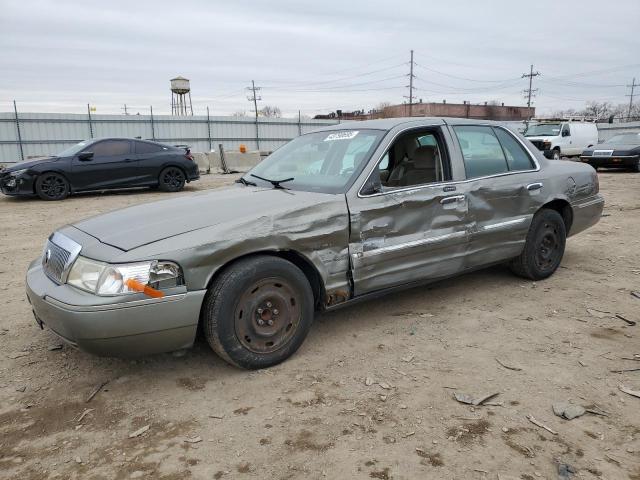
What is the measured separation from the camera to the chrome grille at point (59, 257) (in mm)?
3031

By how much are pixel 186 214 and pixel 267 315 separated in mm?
867

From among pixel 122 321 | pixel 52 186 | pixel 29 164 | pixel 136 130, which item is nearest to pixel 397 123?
pixel 122 321

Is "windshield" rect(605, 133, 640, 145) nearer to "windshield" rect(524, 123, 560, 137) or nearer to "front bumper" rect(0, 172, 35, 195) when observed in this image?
"windshield" rect(524, 123, 560, 137)

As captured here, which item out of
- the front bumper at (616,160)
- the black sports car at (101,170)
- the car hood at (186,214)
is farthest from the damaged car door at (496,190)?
the front bumper at (616,160)

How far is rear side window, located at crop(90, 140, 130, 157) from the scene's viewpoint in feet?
38.1

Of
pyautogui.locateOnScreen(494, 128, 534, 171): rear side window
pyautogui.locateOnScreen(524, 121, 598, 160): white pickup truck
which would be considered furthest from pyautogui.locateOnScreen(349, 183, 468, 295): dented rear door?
pyautogui.locateOnScreen(524, 121, 598, 160): white pickup truck

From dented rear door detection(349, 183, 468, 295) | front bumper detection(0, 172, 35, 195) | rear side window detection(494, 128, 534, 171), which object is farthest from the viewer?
front bumper detection(0, 172, 35, 195)

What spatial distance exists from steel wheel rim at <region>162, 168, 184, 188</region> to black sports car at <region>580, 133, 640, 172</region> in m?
13.9

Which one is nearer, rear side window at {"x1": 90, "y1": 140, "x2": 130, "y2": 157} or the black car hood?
rear side window at {"x1": 90, "y1": 140, "x2": 130, "y2": 157}

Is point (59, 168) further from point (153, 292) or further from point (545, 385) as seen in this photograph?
point (545, 385)

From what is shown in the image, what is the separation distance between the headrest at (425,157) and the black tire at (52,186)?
9567 mm

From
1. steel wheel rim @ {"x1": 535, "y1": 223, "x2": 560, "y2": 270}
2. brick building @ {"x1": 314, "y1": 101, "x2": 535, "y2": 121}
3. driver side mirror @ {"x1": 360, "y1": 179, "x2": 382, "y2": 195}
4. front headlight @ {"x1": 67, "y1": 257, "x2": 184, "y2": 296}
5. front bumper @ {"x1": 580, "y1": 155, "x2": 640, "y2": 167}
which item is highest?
brick building @ {"x1": 314, "y1": 101, "x2": 535, "y2": 121}

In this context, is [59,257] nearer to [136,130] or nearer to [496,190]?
[496,190]

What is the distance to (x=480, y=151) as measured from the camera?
445 cm
